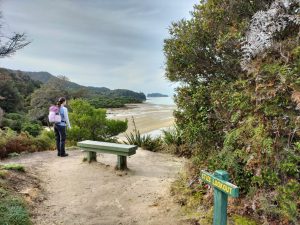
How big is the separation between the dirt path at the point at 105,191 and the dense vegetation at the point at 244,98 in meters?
0.89

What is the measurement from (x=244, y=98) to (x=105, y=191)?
11.3 feet

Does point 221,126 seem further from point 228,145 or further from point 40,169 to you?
point 40,169

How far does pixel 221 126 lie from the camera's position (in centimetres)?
521

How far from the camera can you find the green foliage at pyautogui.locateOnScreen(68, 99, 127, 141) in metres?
13.4

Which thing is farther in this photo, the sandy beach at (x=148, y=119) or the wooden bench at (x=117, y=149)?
the sandy beach at (x=148, y=119)

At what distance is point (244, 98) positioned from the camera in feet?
14.9

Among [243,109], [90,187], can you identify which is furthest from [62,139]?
[243,109]

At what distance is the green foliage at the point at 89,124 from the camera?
526 inches

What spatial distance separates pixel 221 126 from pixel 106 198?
8.37ft

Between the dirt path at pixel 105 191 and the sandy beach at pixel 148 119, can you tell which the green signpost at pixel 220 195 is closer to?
the dirt path at pixel 105 191

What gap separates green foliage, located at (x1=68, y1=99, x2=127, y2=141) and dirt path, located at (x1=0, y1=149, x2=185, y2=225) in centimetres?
340

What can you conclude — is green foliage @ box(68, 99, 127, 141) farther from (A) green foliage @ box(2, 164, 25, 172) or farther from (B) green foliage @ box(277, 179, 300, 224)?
(B) green foliage @ box(277, 179, 300, 224)

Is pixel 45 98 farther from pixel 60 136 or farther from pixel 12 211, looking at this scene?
pixel 12 211

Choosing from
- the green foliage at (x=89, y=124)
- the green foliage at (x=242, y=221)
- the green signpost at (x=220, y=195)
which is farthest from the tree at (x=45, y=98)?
the green signpost at (x=220, y=195)
